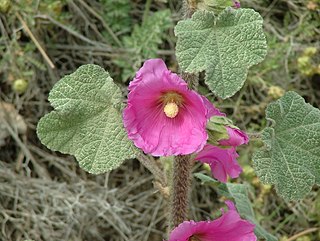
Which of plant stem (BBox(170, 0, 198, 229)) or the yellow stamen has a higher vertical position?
the yellow stamen

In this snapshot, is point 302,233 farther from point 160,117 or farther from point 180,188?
point 160,117

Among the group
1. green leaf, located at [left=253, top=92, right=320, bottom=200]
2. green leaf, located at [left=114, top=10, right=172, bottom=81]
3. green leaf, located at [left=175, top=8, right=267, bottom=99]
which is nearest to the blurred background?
green leaf, located at [left=114, top=10, right=172, bottom=81]

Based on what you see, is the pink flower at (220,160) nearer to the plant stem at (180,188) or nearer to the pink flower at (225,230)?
the plant stem at (180,188)

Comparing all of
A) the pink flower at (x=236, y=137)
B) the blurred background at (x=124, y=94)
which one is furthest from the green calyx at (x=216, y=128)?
the blurred background at (x=124, y=94)

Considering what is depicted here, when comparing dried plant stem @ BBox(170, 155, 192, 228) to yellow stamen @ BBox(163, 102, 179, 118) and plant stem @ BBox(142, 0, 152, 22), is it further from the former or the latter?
plant stem @ BBox(142, 0, 152, 22)

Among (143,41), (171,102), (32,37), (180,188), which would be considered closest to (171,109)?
(171,102)

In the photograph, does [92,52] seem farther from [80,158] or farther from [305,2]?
[80,158]
